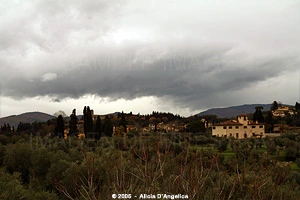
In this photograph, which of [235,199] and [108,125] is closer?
[235,199]

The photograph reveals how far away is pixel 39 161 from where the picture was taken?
18625mm

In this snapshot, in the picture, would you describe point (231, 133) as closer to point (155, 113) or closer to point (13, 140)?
A: point (13, 140)

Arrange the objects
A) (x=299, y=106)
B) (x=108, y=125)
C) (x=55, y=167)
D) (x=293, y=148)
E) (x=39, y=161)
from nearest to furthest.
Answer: (x=55, y=167)
(x=39, y=161)
(x=293, y=148)
(x=108, y=125)
(x=299, y=106)

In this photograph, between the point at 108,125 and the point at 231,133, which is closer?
the point at 108,125

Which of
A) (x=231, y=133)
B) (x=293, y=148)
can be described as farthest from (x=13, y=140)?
(x=231, y=133)

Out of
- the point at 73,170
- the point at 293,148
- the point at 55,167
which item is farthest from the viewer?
the point at 293,148

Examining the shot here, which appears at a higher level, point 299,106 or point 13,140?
point 299,106

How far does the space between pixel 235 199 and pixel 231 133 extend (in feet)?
188

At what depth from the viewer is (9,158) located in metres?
20.0

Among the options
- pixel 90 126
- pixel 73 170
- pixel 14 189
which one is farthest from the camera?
pixel 90 126

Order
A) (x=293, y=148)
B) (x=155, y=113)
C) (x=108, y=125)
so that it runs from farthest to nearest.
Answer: (x=155, y=113) → (x=108, y=125) → (x=293, y=148)

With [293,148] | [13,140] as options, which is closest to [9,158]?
[13,140]

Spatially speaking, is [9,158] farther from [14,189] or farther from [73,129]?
[73,129]

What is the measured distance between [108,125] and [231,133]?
28930 mm
